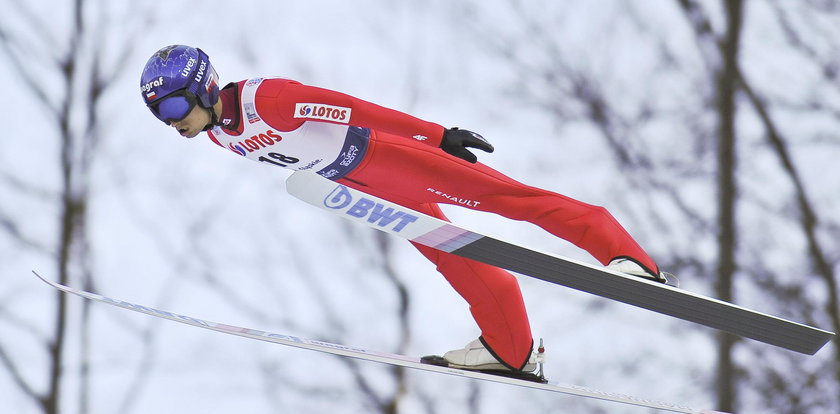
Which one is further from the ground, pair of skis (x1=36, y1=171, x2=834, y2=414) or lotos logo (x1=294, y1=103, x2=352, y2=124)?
lotos logo (x1=294, y1=103, x2=352, y2=124)

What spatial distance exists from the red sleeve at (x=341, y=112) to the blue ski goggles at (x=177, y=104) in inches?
10.2

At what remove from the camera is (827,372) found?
10.7m

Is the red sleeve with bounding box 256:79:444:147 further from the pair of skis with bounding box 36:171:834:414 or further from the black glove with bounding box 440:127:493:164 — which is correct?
the pair of skis with bounding box 36:171:834:414

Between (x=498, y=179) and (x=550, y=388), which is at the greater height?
(x=498, y=179)

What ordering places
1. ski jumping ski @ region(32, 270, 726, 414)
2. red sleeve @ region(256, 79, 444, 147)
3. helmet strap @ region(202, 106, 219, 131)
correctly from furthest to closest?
ski jumping ski @ region(32, 270, 726, 414), helmet strap @ region(202, 106, 219, 131), red sleeve @ region(256, 79, 444, 147)

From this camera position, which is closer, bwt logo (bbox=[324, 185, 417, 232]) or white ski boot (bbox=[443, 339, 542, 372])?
bwt logo (bbox=[324, 185, 417, 232])

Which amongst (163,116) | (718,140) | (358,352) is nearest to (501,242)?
(358,352)

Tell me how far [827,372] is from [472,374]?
7.77 meters

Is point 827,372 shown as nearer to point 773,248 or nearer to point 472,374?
point 773,248

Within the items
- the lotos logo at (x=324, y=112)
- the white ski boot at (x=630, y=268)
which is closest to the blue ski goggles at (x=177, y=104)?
the lotos logo at (x=324, y=112)

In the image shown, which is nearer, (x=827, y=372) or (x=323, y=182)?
(x=323, y=182)

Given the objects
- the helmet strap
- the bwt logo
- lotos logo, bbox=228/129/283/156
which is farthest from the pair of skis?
the helmet strap

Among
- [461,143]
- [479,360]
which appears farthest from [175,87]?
[479,360]

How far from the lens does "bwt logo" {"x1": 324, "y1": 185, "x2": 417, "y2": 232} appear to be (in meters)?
3.66
